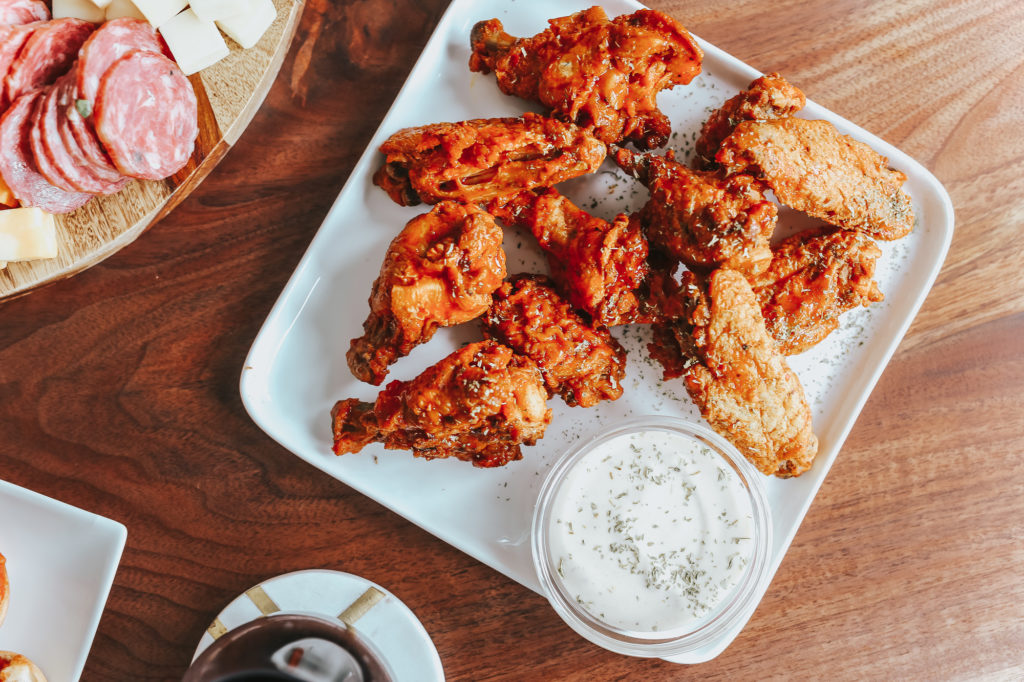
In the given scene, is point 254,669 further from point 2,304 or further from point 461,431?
point 2,304

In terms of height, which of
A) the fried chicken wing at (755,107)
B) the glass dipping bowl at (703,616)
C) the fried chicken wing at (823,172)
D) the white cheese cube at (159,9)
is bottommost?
the glass dipping bowl at (703,616)

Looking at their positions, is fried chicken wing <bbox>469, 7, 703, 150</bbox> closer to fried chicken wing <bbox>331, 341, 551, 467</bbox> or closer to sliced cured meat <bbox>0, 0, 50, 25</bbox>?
fried chicken wing <bbox>331, 341, 551, 467</bbox>

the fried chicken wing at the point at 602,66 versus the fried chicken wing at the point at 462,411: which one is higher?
the fried chicken wing at the point at 602,66

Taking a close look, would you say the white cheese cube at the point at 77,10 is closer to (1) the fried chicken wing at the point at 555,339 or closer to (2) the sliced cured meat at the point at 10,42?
(2) the sliced cured meat at the point at 10,42

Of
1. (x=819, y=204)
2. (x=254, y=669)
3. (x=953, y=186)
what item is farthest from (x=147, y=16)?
(x=953, y=186)

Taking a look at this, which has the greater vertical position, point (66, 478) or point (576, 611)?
point (66, 478)

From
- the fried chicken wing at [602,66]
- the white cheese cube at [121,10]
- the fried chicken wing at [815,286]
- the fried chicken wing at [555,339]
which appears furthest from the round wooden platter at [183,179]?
the fried chicken wing at [815,286]
